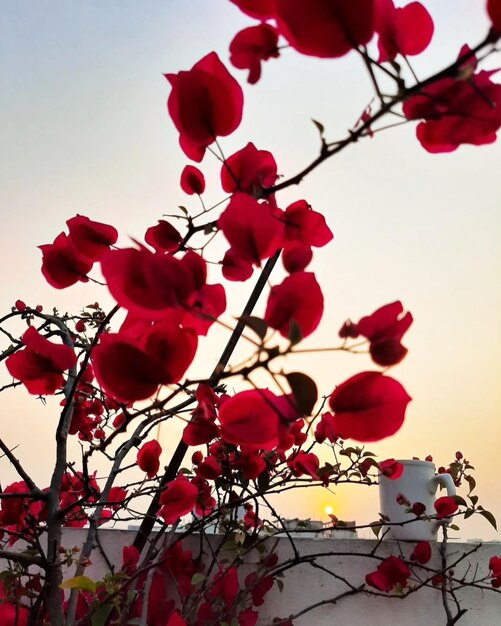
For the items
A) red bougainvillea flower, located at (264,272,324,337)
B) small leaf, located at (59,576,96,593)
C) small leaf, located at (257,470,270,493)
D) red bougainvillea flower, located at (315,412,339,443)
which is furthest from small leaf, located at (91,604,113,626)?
red bougainvillea flower, located at (315,412,339,443)

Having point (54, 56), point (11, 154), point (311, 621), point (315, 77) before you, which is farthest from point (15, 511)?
point (54, 56)

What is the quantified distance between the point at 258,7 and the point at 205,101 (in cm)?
7

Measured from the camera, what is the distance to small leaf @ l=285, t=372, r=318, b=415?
24 cm

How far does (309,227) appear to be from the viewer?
1.35 ft

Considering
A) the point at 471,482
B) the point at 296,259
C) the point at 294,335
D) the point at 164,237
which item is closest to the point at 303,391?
the point at 294,335

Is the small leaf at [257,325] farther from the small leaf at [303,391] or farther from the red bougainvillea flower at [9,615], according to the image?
the red bougainvillea flower at [9,615]

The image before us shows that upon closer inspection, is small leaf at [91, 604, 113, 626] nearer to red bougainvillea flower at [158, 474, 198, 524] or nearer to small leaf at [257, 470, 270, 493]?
red bougainvillea flower at [158, 474, 198, 524]

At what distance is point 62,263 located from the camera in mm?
525

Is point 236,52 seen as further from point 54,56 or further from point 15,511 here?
point 54,56

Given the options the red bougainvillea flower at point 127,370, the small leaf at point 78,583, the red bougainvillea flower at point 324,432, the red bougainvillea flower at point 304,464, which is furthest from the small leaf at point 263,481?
the red bougainvillea flower at point 127,370

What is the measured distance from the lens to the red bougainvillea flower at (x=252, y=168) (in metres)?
0.40

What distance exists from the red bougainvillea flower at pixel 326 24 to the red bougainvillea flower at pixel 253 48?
98 millimetres

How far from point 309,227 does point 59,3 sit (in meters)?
1.18

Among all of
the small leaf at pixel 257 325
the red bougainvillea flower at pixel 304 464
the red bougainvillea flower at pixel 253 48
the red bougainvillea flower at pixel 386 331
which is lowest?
the small leaf at pixel 257 325
